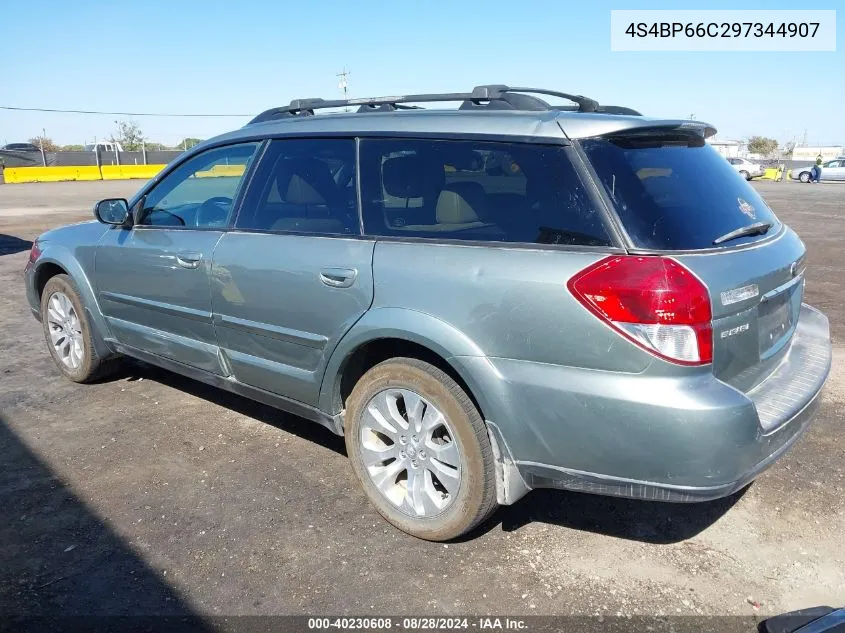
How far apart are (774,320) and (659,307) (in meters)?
0.82

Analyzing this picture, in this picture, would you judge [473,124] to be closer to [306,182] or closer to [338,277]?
[338,277]

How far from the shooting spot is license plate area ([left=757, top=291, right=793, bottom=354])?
2740 mm

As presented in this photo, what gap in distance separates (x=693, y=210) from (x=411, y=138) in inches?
48.7

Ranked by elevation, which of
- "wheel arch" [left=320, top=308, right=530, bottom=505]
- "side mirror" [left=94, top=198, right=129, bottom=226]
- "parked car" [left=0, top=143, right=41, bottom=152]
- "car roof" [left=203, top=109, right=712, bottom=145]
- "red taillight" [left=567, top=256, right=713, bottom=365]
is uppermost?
"parked car" [left=0, top=143, right=41, bottom=152]

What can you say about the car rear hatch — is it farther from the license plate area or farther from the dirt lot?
the dirt lot

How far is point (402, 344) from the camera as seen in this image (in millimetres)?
3105

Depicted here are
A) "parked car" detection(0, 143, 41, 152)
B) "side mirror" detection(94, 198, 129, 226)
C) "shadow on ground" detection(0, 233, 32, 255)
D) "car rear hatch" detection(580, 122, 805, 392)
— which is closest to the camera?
"car rear hatch" detection(580, 122, 805, 392)

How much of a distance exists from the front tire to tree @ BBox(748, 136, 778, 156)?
304 ft

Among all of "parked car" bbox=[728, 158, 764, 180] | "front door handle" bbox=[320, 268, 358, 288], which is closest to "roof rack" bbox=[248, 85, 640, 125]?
"front door handle" bbox=[320, 268, 358, 288]

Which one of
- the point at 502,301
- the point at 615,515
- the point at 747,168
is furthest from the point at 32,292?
the point at 747,168

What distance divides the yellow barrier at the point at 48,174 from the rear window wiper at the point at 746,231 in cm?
4446

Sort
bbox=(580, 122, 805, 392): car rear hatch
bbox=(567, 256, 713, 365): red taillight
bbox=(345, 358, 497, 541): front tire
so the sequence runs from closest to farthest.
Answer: bbox=(567, 256, 713, 365): red taillight → bbox=(580, 122, 805, 392): car rear hatch → bbox=(345, 358, 497, 541): front tire

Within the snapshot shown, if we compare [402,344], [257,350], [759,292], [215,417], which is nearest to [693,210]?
[759,292]

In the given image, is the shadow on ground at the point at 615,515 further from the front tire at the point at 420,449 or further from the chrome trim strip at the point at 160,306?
the chrome trim strip at the point at 160,306
